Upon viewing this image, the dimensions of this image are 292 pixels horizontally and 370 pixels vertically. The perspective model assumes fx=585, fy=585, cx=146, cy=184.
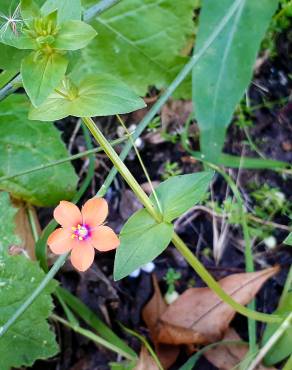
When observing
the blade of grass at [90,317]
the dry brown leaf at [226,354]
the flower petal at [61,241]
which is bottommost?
the dry brown leaf at [226,354]

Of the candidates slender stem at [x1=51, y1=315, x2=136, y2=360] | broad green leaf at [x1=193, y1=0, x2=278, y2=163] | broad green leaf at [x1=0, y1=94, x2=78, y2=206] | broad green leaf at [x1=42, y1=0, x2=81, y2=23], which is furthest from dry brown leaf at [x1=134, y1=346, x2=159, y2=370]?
broad green leaf at [x1=42, y1=0, x2=81, y2=23]

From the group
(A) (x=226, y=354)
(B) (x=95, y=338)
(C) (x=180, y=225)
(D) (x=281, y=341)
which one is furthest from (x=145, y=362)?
(C) (x=180, y=225)

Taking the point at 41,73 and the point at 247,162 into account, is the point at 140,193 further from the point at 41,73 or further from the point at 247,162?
the point at 247,162

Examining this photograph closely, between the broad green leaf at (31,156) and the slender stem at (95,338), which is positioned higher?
the broad green leaf at (31,156)

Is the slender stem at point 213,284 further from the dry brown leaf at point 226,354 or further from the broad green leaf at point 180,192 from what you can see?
the dry brown leaf at point 226,354

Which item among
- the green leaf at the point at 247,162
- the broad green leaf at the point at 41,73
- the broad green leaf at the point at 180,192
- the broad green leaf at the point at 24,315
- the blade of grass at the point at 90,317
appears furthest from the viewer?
the green leaf at the point at 247,162

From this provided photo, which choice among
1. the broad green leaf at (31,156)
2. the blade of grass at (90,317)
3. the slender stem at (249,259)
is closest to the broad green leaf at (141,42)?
the broad green leaf at (31,156)

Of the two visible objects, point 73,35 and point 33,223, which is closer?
point 73,35
